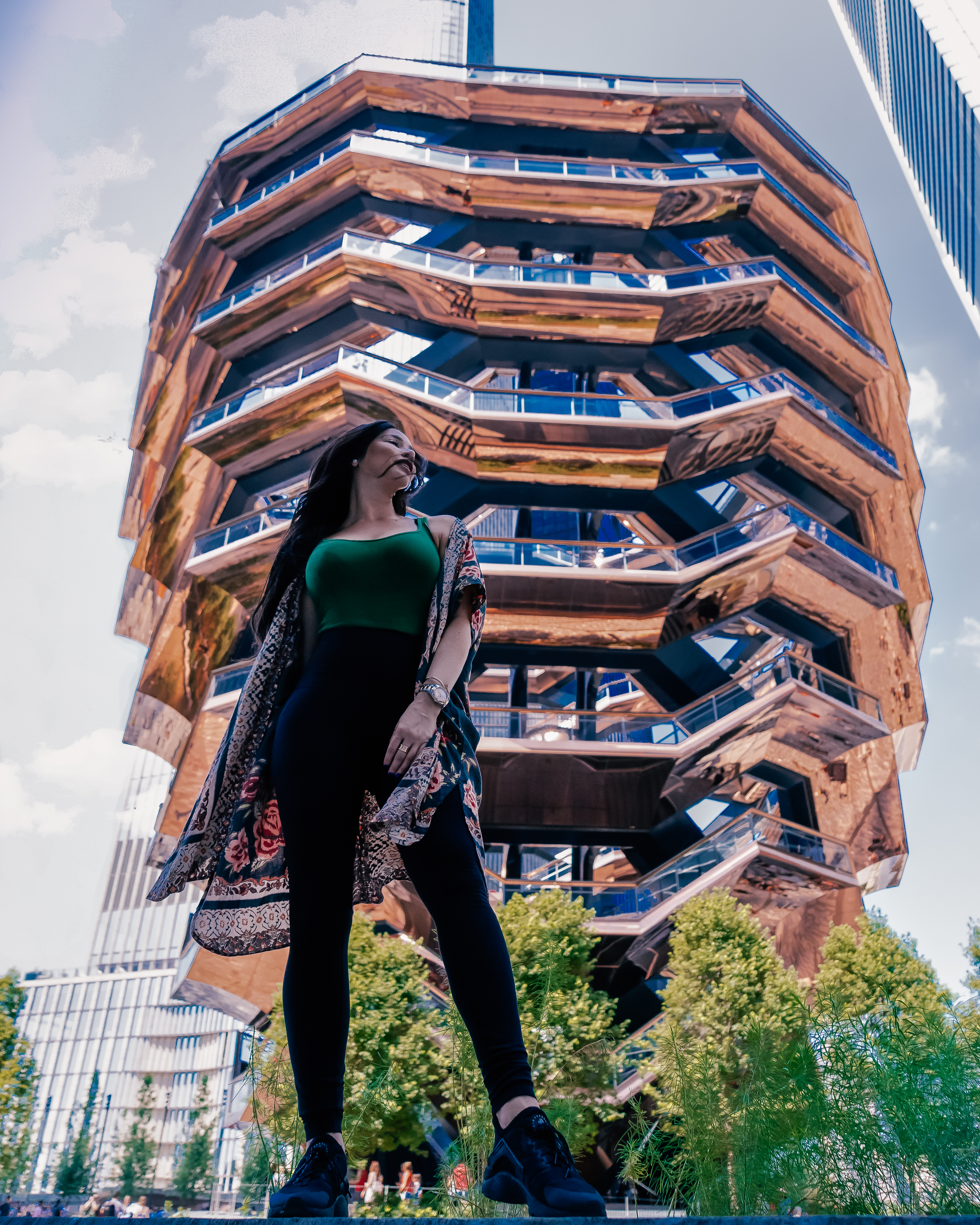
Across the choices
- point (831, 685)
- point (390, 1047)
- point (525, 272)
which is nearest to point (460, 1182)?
point (390, 1047)

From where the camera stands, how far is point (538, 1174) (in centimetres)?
162

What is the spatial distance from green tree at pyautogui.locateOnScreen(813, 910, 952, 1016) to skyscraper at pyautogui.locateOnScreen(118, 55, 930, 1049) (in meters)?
2.35

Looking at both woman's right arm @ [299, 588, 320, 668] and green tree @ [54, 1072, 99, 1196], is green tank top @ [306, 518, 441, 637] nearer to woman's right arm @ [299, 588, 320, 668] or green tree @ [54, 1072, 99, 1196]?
woman's right arm @ [299, 588, 320, 668]

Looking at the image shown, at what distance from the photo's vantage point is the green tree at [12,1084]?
20.0m

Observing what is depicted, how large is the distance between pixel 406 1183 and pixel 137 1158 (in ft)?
118

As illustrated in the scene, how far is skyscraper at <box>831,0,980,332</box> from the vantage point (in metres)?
58.0

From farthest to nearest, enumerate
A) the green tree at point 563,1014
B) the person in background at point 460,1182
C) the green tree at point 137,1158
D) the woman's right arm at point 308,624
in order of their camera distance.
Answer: the green tree at point 137,1158, the green tree at point 563,1014, the person in background at point 460,1182, the woman's right arm at point 308,624

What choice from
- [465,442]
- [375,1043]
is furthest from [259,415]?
[375,1043]

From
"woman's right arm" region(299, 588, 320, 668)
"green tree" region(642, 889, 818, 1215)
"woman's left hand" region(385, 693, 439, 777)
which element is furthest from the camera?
"green tree" region(642, 889, 818, 1215)

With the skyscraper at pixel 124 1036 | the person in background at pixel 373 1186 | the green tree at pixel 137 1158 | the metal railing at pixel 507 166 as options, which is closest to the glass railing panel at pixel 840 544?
the metal railing at pixel 507 166

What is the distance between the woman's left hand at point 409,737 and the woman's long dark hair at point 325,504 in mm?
625

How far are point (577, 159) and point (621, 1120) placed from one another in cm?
2343

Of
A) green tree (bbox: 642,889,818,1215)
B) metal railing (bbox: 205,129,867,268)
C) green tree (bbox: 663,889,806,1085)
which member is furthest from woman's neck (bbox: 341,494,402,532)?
metal railing (bbox: 205,129,867,268)

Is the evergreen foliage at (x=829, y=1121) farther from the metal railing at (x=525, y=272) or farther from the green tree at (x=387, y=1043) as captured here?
the metal railing at (x=525, y=272)
